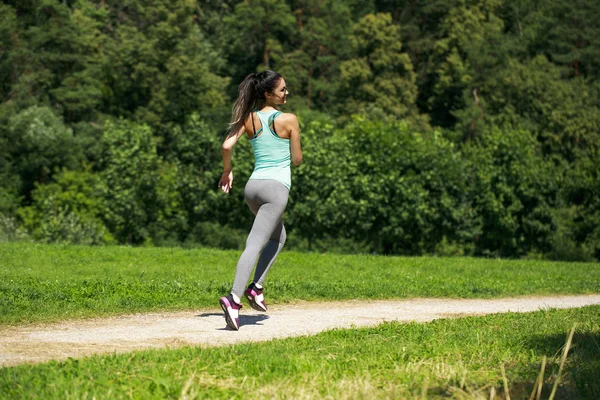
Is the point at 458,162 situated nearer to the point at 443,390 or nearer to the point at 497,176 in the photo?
the point at 497,176

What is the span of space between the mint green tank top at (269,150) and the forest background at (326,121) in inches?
1310

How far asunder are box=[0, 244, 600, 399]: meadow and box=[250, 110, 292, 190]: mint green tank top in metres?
1.71

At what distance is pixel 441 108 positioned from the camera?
63500 millimetres

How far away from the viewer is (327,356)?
6805 mm

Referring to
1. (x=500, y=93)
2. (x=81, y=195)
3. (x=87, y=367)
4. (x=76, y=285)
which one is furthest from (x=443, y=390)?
(x=500, y=93)

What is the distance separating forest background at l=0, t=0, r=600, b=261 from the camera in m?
46.0

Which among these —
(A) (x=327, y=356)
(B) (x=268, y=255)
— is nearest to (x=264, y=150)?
(B) (x=268, y=255)

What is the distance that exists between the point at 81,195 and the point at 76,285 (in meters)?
42.9

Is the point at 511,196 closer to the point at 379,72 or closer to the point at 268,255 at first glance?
the point at 379,72

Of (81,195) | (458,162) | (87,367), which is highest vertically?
(87,367)

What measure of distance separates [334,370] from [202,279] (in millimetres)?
8201

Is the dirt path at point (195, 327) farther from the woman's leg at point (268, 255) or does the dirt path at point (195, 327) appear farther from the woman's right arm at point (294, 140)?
the woman's right arm at point (294, 140)

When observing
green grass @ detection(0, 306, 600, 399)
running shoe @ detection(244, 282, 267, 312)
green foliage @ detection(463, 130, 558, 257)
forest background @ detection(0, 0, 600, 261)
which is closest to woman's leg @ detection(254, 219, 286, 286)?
running shoe @ detection(244, 282, 267, 312)

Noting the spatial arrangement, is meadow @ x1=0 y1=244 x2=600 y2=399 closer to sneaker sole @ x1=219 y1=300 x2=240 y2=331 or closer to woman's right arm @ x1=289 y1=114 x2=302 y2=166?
sneaker sole @ x1=219 y1=300 x2=240 y2=331
